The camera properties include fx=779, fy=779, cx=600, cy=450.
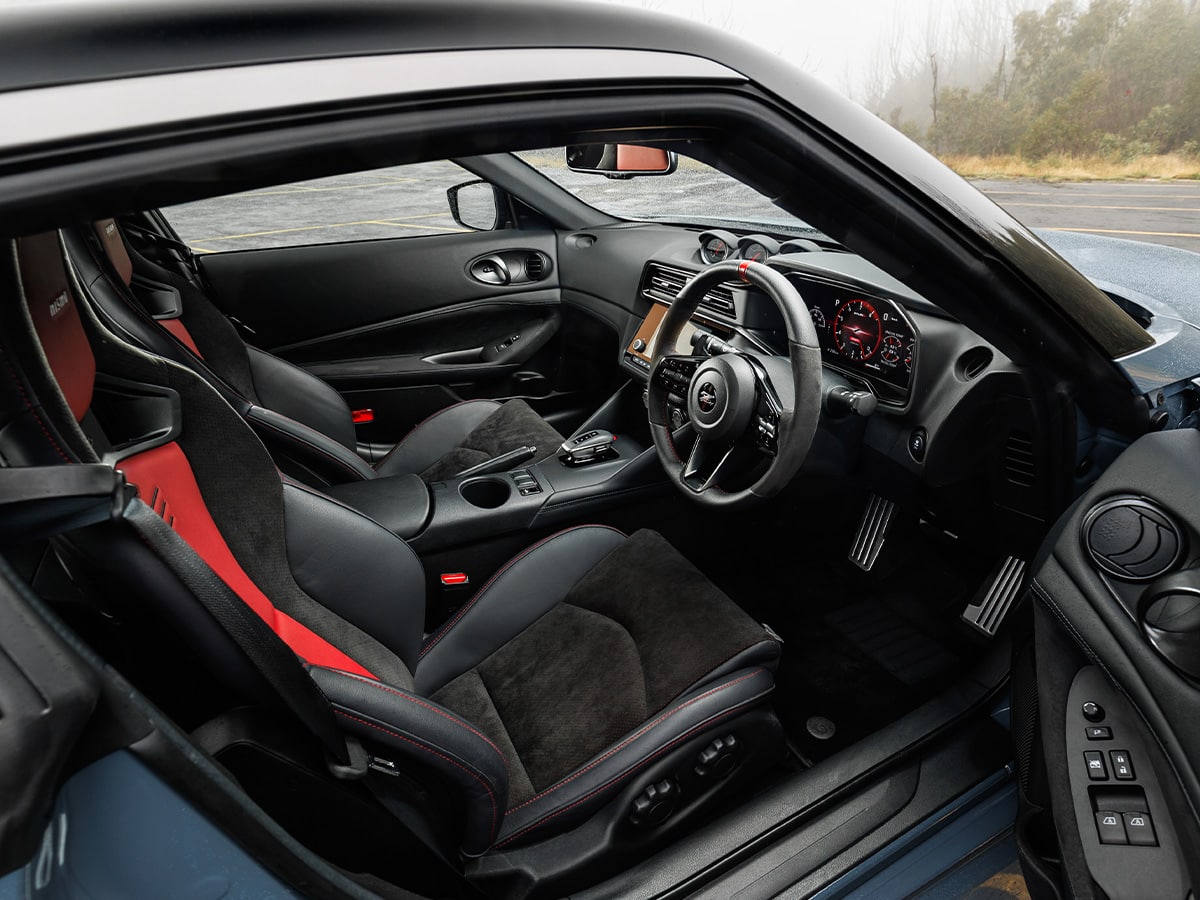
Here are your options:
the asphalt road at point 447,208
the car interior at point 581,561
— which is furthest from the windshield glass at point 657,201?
the car interior at point 581,561

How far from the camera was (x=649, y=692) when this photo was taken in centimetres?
139

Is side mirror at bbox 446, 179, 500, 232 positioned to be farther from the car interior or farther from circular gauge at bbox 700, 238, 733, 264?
circular gauge at bbox 700, 238, 733, 264

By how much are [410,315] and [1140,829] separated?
2735 millimetres

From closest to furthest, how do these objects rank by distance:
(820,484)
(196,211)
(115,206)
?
(115,206)
(820,484)
(196,211)

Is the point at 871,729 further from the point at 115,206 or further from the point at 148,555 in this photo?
the point at 115,206

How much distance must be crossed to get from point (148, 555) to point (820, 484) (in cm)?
149

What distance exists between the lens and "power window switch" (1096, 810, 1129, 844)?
3.19ft

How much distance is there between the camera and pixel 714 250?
8.30 feet

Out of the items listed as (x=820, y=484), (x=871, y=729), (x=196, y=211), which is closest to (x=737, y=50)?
(x=820, y=484)

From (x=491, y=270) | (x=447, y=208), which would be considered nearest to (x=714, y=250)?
(x=491, y=270)

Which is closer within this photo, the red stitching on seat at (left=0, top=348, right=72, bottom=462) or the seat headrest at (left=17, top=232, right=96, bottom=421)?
the red stitching on seat at (left=0, top=348, right=72, bottom=462)

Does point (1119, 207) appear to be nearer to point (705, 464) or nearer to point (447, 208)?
point (705, 464)

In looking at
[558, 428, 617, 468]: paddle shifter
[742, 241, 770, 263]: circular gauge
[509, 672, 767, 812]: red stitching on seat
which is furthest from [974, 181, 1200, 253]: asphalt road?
[509, 672, 767, 812]: red stitching on seat

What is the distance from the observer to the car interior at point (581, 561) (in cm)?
81
